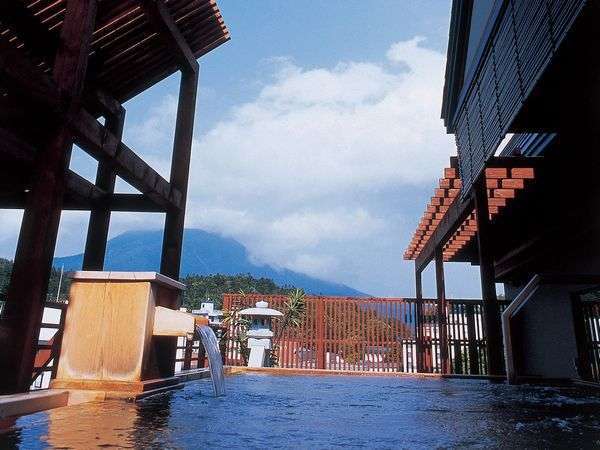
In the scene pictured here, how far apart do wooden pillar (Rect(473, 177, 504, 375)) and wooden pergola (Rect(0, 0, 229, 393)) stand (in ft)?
18.4

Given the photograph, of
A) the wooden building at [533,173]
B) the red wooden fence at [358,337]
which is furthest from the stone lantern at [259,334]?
the wooden building at [533,173]

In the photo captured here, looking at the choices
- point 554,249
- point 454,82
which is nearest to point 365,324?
point 554,249

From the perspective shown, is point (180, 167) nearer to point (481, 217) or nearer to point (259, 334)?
point (481, 217)

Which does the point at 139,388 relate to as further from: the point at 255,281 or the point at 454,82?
the point at 255,281

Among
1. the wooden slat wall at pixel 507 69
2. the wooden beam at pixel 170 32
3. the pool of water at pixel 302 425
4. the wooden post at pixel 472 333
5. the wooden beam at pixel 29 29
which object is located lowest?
the pool of water at pixel 302 425

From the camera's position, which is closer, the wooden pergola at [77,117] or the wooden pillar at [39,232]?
the wooden pillar at [39,232]

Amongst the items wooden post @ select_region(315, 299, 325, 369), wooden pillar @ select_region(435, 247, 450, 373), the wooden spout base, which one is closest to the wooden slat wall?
wooden pillar @ select_region(435, 247, 450, 373)

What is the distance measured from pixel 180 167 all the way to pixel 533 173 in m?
6.44

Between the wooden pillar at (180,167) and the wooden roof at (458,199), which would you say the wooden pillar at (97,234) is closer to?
the wooden pillar at (180,167)

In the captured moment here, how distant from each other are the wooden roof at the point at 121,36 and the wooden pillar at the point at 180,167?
84cm

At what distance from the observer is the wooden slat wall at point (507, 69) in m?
4.17

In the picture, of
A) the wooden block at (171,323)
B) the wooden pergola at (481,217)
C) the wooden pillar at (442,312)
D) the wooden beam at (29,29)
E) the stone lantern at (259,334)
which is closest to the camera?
the wooden block at (171,323)

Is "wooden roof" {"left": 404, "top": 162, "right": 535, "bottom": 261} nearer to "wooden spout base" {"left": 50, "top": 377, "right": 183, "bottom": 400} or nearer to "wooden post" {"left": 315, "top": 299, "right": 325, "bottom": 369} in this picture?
"wooden post" {"left": 315, "top": 299, "right": 325, "bottom": 369}

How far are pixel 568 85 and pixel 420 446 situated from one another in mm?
4783
